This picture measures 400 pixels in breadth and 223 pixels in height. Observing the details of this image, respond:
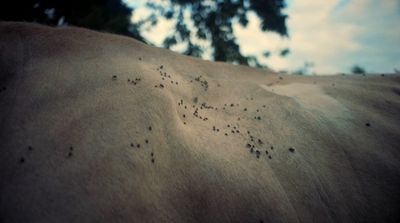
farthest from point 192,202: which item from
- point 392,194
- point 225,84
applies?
point 392,194

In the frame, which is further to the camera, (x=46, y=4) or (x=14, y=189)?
(x=46, y=4)

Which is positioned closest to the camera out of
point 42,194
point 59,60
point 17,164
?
point 42,194

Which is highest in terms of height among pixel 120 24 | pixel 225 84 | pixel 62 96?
pixel 120 24

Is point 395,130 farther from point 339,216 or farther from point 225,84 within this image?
point 225,84

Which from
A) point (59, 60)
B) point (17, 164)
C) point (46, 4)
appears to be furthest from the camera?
point (46, 4)

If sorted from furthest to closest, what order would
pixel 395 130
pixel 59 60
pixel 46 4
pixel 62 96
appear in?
pixel 46 4
pixel 395 130
pixel 59 60
pixel 62 96

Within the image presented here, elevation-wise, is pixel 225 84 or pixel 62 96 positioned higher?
pixel 225 84

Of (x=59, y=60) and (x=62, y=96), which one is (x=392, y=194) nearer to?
(x=62, y=96)

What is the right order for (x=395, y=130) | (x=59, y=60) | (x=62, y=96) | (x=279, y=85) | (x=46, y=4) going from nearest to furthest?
(x=62, y=96)
(x=59, y=60)
(x=395, y=130)
(x=279, y=85)
(x=46, y=4)

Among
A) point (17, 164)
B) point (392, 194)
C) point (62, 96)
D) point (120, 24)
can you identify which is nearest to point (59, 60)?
point (62, 96)
